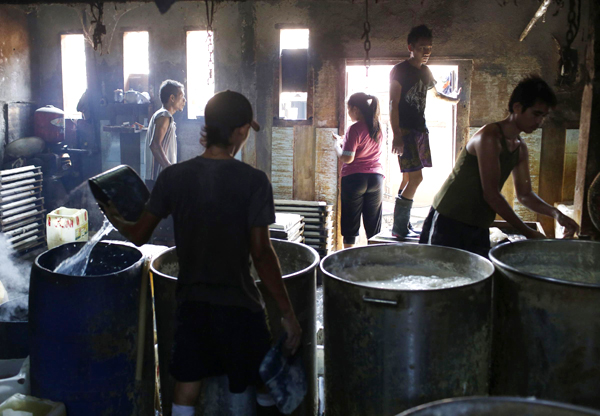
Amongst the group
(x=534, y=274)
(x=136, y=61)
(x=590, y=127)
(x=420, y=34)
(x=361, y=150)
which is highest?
(x=136, y=61)

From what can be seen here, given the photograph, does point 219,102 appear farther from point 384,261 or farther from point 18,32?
point 18,32

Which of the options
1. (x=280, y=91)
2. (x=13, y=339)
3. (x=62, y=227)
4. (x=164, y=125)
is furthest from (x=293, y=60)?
(x=13, y=339)

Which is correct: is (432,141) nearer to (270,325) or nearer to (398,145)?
(398,145)

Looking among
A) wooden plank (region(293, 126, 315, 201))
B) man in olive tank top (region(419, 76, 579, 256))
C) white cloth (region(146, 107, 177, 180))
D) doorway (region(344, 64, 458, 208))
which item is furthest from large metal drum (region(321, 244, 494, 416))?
doorway (region(344, 64, 458, 208))

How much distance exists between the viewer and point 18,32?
877 cm

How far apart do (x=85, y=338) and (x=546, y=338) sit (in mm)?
2346

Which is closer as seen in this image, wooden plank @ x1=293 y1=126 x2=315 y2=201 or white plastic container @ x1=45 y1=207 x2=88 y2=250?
white plastic container @ x1=45 y1=207 x2=88 y2=250

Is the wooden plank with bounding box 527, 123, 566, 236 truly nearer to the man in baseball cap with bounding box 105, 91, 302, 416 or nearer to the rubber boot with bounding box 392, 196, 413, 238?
the rubber boot with bounding box 392, 196, 413, 238

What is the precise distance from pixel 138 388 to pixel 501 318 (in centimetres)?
207

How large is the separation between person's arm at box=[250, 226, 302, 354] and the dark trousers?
381 centimetres

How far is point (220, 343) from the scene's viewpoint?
249 cm

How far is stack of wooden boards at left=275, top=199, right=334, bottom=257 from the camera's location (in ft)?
25.3

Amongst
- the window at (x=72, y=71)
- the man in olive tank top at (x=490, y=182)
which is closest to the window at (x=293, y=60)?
the window at (x=72, y=71)

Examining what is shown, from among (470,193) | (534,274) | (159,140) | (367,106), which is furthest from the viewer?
(159,140)
